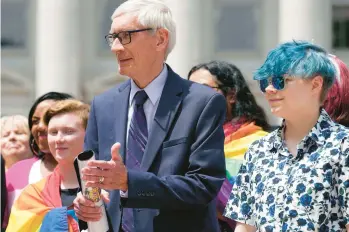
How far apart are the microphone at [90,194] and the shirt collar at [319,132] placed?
86cm

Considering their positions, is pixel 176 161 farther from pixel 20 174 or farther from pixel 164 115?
pixel 20 174

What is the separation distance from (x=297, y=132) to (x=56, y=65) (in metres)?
25.1

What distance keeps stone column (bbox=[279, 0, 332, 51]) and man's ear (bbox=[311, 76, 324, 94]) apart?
22225 mm

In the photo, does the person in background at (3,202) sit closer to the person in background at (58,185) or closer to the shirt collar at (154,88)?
the person in background at (58,185)

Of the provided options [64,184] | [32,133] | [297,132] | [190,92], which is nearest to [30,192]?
[64,184]

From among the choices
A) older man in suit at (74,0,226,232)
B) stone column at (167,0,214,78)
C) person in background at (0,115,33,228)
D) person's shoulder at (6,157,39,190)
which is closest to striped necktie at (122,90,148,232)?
older man in suit at (74,0,226,232)

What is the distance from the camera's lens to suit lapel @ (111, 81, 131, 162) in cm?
571

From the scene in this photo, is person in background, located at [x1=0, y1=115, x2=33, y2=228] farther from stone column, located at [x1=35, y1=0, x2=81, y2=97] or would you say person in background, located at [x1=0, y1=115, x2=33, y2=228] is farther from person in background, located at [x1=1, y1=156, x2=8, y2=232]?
stone column, located at [x1=35, y1=0, x2=81, y2=97]

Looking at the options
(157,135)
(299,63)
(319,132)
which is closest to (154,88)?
(157,135)

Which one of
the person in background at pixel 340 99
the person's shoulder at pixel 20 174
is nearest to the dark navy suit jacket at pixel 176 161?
the person in background at pixel 340 99

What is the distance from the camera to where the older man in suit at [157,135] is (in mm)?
5504

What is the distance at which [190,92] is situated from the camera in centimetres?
579

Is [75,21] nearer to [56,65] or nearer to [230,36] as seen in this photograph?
[56,65]

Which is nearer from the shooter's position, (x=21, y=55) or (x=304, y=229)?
(x=304, y=229)
